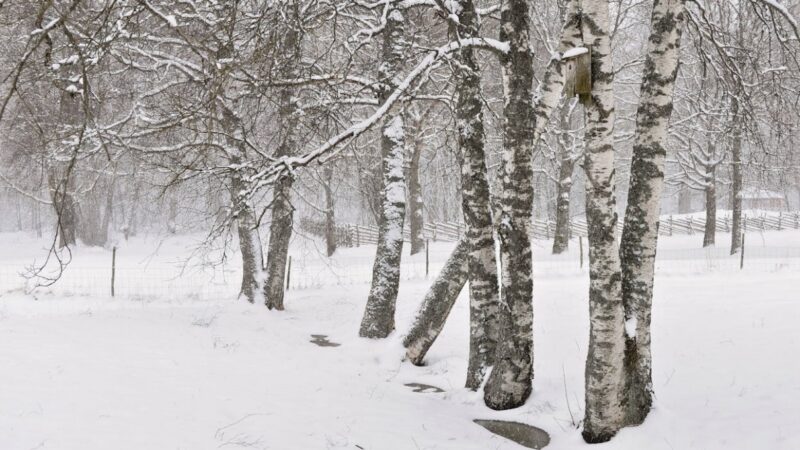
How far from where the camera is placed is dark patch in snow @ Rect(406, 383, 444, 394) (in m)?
7.60

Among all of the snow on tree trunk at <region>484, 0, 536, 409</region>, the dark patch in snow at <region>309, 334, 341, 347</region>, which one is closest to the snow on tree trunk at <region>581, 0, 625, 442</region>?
the snow on tree trunk at <region>484, 0, 536, 409</region>

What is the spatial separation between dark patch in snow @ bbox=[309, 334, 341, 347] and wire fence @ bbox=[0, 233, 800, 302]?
136 inches

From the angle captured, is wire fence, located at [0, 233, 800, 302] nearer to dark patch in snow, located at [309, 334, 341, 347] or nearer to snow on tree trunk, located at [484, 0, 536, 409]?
dark patch in snow, located at [309, 334, 341, 347]

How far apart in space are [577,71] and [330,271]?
16.1 m

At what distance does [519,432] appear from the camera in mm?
5836

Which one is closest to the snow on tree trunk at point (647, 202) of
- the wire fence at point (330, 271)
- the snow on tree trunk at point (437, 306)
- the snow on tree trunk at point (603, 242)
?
the snow on tree trunk at point (603, 242)

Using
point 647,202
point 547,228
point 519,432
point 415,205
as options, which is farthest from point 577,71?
point 547,228

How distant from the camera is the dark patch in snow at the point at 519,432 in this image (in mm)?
5621

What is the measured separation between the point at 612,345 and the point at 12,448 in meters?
4.65

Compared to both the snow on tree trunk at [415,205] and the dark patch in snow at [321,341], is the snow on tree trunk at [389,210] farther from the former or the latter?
the snow on tree trunk at [415,205]

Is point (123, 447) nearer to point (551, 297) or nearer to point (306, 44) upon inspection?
point (551, 297)

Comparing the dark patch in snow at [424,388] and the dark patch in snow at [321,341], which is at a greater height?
the dark patch in snow at [321,341]

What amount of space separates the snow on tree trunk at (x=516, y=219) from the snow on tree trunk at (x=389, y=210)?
3967 mm

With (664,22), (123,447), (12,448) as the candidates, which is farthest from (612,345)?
(12,448)
